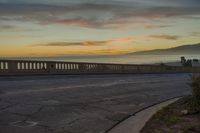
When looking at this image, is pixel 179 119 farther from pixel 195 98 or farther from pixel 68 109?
pixel 68 109

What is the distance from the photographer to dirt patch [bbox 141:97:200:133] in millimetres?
7848

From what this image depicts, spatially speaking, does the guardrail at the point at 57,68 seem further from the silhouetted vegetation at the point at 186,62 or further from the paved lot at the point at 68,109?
the silhouetted vegetation at the point at 186,62

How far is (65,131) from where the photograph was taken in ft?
26.4

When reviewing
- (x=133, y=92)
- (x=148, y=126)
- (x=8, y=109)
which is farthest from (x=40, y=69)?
(x=148, y=126)

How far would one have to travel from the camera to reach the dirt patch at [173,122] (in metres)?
7.85

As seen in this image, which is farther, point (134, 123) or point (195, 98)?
point (195, 98)

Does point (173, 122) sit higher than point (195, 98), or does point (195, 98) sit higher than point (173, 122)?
point (195, 98)

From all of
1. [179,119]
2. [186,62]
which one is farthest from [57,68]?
[186,62]

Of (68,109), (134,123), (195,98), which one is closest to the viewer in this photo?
(134,123)

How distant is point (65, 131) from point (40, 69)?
19.5m

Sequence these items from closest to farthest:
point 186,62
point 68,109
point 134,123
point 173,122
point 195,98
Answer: point 173,122
point 134,123
point 195,98
point 68,109
point 186,62

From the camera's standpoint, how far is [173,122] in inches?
333

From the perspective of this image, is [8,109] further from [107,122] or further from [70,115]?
[107,122]

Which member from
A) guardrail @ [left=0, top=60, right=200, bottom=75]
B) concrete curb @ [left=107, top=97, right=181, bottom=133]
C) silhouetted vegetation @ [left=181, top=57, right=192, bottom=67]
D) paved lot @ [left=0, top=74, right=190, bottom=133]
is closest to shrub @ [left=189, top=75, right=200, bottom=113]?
concrete curb @ [left=107, top=97, right=181, bottom=133]
